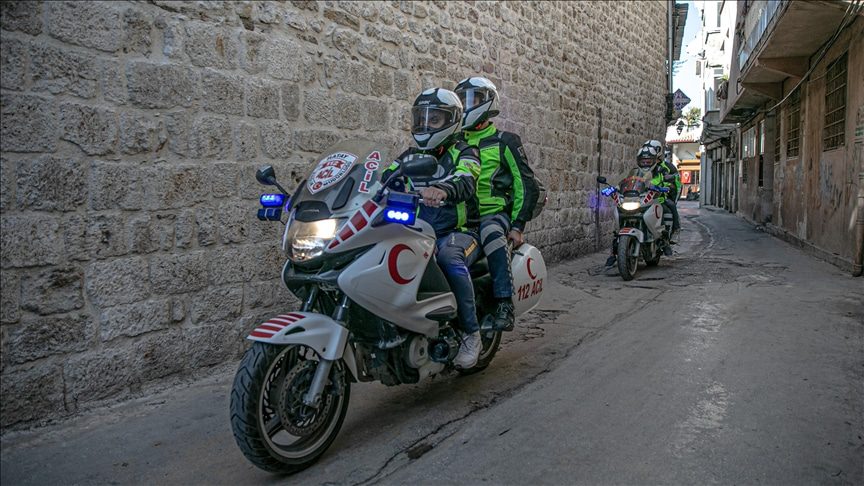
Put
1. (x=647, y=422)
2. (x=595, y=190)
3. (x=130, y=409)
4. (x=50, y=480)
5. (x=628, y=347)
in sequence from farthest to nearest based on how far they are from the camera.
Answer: (x=595, y=190), (x=628, y=347), (x=130, y=409), (x=647, y=422), (x=50, y=480)

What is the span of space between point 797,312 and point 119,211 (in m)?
5.97

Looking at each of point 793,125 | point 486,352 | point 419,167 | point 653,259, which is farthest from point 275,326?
point 793,125

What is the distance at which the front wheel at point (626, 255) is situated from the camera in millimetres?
8734

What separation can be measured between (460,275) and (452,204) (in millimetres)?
409

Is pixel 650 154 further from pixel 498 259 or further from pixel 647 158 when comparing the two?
pixel 498 259

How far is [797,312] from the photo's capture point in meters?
6.47

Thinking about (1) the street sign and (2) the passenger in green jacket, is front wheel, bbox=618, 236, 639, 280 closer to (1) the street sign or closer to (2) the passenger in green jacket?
(2) the passenger in green jacket

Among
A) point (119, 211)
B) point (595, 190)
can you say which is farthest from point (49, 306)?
point (595, 190)

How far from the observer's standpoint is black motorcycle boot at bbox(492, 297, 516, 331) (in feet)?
13.9

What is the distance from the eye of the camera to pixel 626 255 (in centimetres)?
875

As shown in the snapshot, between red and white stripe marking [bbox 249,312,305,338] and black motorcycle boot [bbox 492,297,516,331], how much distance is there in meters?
1.57

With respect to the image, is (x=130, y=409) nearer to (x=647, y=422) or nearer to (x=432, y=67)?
(x=647, y=422)

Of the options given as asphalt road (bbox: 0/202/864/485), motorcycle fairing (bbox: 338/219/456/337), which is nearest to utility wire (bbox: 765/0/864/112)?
asphalt road (bbox: 0/202/864/485)

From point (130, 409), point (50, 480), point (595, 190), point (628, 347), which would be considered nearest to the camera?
point (50, 480)
